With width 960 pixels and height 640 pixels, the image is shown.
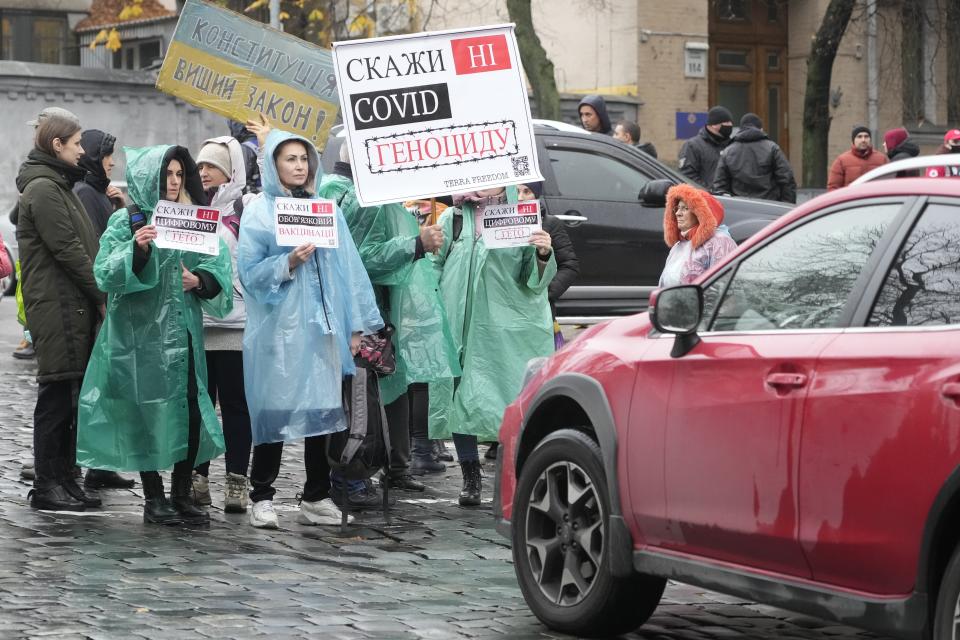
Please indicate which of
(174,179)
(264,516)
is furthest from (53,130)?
(264,516)

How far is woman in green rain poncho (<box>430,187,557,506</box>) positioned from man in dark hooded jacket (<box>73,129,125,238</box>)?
1.88 meters

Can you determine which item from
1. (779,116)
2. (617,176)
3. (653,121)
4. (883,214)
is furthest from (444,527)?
(779,116)

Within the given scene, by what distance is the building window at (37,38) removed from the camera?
40.0m

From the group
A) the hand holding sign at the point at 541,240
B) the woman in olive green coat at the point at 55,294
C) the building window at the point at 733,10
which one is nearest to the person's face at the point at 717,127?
Result: the hand holding sign at the point at 541,240

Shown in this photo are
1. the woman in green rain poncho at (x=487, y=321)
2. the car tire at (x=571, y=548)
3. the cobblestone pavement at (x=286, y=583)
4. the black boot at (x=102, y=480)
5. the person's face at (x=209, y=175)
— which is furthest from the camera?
the black boot at (x=102, y=480)

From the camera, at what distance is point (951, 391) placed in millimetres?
4738

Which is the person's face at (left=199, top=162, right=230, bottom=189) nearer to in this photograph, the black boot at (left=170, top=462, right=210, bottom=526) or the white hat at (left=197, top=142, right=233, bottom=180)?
the white hat at (left=197, top=142, right=233, bottom=180)

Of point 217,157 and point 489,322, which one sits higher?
point 217,157

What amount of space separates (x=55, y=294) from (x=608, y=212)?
6501 millimetres

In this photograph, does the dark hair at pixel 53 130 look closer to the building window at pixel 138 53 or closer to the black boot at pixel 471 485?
the black boot at pixel 471 485

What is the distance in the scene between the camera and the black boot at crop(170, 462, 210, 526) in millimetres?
8992

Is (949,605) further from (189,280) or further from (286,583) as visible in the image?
(189,280)

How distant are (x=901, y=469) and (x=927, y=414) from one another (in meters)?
0.18

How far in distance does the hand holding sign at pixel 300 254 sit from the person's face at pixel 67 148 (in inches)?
60.5
